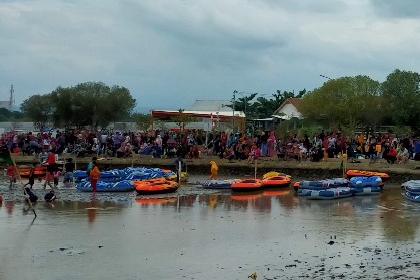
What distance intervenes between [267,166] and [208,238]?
65.4 ft

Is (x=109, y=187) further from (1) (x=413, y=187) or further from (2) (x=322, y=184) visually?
(1) (x=413, y=187)

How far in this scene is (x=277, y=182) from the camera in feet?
109

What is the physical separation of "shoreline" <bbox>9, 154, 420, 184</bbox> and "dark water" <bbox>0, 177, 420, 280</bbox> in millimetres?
6446

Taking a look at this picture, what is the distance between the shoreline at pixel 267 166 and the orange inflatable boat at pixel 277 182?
150 inches

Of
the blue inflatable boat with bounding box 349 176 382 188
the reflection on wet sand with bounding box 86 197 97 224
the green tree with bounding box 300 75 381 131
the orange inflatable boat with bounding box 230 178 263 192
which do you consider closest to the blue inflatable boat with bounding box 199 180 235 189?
the orange inflatable boat with bounding box 230 178 263 192

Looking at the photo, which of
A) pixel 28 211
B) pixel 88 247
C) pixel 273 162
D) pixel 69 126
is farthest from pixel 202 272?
pixel 69 126

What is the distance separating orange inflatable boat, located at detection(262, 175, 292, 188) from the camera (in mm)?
32844

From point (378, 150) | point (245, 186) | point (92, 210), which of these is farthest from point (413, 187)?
point (92, 210)

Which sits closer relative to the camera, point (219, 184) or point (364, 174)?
point (219, 184)

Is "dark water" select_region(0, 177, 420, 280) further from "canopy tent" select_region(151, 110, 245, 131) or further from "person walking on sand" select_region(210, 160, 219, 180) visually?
"canopy tent" select_region(151, 110, 245, 131)

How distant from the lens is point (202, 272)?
50.7 ft

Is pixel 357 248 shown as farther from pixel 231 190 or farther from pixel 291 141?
pixel 291 141

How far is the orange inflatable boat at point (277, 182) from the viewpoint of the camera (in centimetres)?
3284

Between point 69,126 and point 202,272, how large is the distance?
2383 inches
